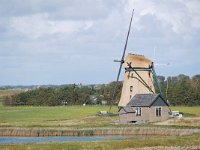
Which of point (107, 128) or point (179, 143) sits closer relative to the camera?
point (179, 143)

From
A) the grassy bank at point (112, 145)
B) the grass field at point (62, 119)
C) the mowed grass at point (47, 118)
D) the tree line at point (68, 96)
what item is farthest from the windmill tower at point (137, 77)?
the tree line at point (68, 96)

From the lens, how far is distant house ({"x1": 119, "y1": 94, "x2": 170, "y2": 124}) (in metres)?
78.3

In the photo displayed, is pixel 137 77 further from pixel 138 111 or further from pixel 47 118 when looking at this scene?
pixel 47 118

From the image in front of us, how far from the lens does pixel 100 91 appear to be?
178 meters

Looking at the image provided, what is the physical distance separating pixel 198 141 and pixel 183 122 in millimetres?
28374

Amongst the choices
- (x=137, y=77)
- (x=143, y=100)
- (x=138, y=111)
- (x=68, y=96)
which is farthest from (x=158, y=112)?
(x=68, y=96)

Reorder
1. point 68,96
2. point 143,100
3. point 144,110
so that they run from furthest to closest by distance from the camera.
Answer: point 68,96 < point 143,100 < point 144,110

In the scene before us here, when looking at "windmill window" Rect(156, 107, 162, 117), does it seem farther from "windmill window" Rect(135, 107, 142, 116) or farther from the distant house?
"windmill window" Rect(135, 107, 142, 116)

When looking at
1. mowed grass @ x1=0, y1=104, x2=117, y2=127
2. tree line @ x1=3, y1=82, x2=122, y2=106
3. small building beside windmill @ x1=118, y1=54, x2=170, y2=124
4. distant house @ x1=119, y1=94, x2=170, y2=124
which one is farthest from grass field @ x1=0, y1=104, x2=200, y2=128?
tree line @ x1=3, y1=82, x2=122, y2=106

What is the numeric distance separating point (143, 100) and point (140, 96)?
1248 millimetres

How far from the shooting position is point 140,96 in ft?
263

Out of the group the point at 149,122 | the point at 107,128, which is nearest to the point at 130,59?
the point at 149,122

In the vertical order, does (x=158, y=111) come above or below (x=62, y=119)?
above

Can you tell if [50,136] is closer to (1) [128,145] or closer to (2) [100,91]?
(1) [128,145]
